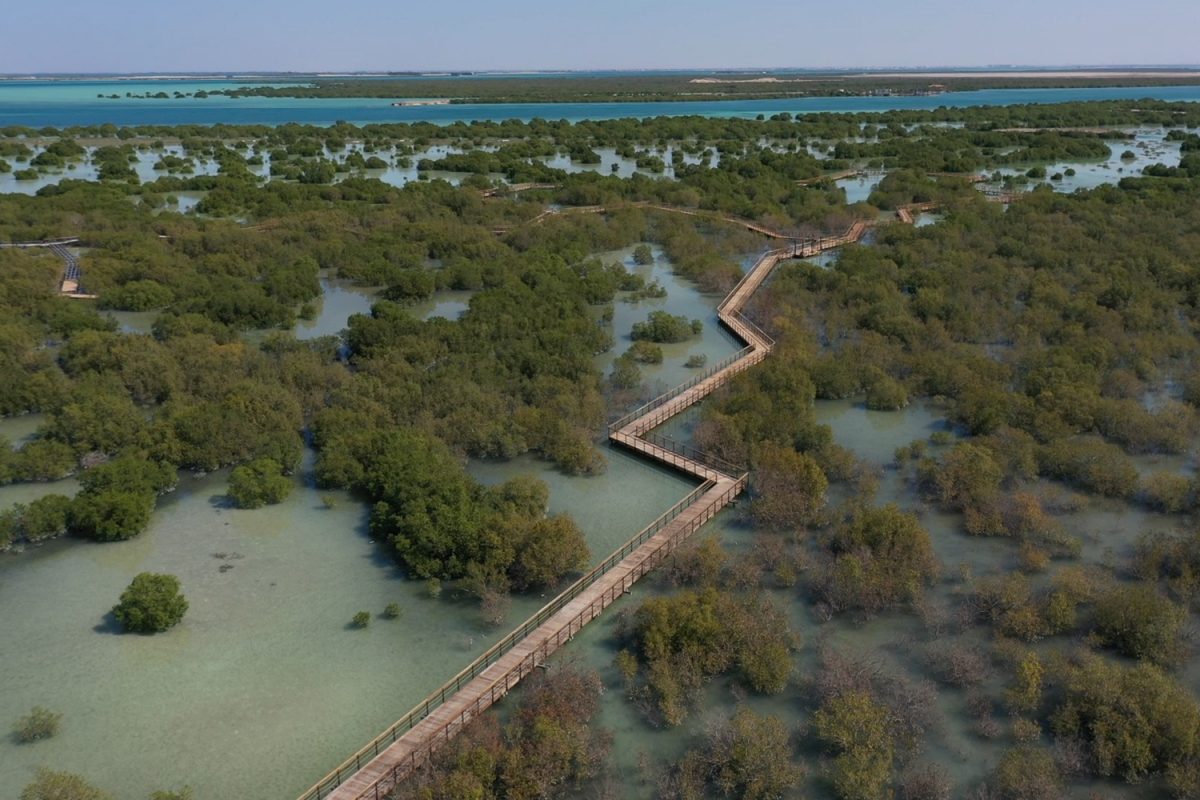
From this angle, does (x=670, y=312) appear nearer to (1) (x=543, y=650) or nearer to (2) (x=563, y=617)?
(2) (x=563, y=617)

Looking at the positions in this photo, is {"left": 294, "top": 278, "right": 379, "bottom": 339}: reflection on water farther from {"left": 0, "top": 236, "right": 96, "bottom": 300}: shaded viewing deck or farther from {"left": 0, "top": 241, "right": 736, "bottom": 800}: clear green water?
{"left": 0, "top": 241, "right": 736, "bottom": 800}: clear green water

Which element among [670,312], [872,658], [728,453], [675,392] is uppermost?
[728,453]

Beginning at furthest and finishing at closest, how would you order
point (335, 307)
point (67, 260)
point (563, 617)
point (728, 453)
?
point (67, 260)
point (335, 307)
point (728, 453)
point (563, 617)

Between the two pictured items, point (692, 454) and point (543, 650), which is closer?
point (543, 650)

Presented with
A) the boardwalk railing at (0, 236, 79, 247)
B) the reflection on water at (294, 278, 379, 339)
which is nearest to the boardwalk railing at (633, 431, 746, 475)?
the reflection on water at (294, 278, 379, 339)

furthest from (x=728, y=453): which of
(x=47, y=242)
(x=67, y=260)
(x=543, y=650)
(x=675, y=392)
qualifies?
(x=47, y=242)

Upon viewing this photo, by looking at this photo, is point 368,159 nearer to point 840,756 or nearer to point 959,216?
point 959,216

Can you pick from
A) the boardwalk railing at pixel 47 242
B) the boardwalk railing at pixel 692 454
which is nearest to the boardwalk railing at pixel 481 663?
the boardwalk railing at pixel 692 454

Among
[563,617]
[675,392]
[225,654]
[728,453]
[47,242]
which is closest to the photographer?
[225,654]
